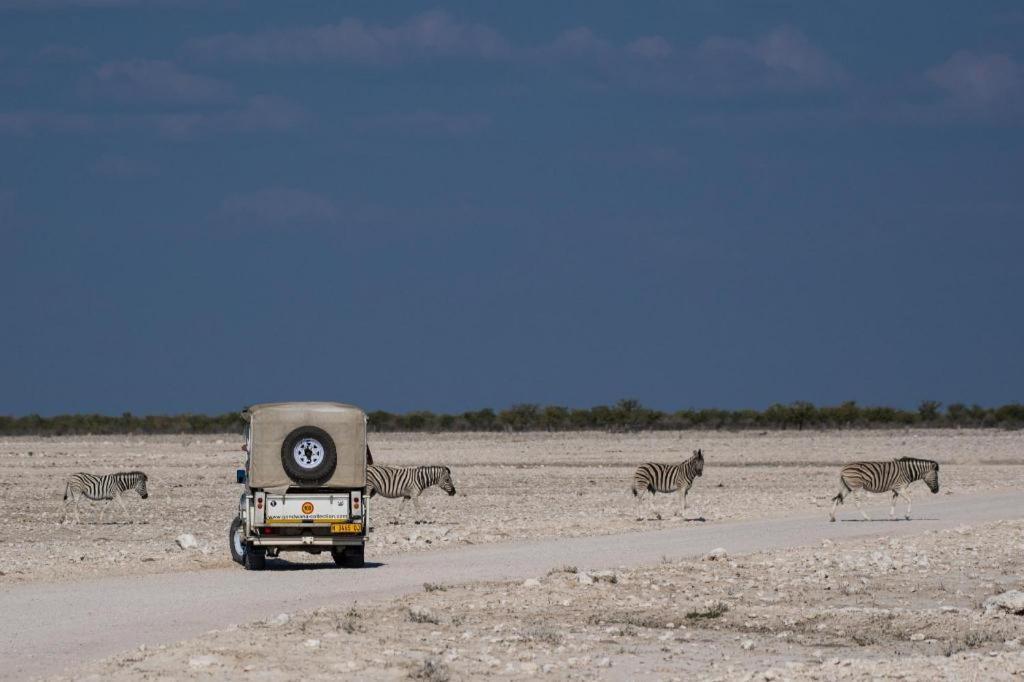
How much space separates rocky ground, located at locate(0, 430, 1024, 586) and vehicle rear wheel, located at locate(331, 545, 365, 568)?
2.23m

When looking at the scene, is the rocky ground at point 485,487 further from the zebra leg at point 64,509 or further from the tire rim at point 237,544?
the tire rim at point 237,544

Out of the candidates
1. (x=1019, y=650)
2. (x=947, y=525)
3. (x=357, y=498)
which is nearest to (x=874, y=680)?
(x=1019, y=650)

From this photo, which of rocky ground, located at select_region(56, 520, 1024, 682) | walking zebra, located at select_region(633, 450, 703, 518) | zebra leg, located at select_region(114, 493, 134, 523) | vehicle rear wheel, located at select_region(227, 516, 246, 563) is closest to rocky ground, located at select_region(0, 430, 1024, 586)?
zebra leg, located at select_region(114, 493, 134, 523)

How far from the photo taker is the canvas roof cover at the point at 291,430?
879 inches

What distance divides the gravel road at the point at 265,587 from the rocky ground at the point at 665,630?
0.81 m

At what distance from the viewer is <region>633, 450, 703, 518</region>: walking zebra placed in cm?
3422

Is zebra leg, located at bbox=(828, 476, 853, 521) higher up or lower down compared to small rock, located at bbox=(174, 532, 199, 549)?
higher up

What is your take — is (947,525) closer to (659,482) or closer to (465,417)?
(659,482)

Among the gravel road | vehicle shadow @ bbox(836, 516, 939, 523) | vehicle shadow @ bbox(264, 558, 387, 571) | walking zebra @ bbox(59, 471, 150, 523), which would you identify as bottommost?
vehicle shadow @ bbox(264, 558, 387, 571)

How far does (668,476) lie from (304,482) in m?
13.9

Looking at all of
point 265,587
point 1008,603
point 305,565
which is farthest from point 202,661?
point 305,565

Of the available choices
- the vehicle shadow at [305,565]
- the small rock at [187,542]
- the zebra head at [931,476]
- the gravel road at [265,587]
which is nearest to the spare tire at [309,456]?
the gravel road at [265,587]

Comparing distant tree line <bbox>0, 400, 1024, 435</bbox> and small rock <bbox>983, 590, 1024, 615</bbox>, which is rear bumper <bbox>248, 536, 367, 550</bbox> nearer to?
small rock <bbox>983, 590, 1024, 615</bbox>

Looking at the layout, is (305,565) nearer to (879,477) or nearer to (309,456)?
(309,456)
